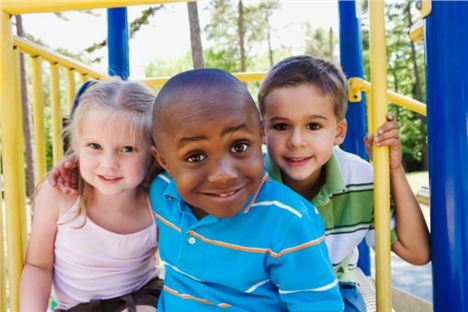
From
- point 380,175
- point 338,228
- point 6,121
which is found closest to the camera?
point 380,175

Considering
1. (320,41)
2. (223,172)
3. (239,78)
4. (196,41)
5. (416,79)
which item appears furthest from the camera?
(320,41)

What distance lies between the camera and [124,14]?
2.59 meters

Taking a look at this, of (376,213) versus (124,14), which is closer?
(376,213)

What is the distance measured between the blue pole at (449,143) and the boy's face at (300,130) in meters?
0.38

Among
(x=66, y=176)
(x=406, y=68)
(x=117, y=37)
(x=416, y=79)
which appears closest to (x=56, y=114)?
(x=117, y=37)

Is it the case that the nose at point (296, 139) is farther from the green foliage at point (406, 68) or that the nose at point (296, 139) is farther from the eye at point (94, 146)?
the green foliage at point (406, 68)

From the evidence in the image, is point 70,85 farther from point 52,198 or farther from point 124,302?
point 124,302

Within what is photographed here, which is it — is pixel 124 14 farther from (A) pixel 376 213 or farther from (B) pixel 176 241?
(A) pixel 376 213

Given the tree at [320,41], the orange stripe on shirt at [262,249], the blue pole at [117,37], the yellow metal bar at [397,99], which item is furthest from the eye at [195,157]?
the tree at [320,41]

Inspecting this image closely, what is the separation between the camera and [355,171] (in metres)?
1.53

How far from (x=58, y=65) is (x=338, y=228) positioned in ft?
5.58

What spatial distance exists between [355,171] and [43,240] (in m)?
1.04

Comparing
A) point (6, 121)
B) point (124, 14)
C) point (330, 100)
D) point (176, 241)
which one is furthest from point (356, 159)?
point (124, 14)

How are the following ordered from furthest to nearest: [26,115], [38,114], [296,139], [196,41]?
[26,115]
[196,41]
[38,114]
[296,139]
